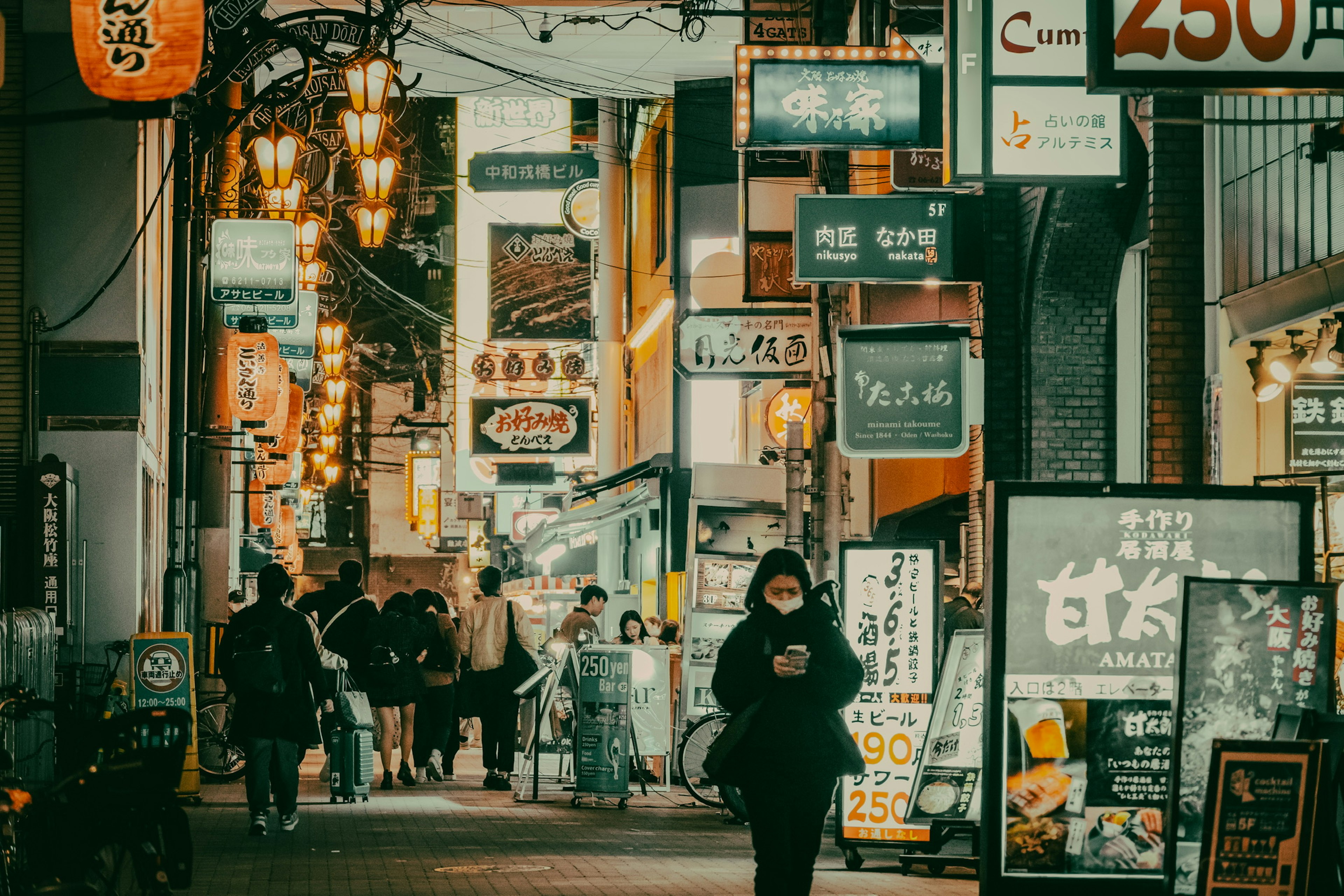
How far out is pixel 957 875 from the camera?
37.7ft

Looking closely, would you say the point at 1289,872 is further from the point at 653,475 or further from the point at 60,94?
the point at 653,475

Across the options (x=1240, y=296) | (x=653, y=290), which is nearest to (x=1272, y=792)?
(x=1240, y=296)

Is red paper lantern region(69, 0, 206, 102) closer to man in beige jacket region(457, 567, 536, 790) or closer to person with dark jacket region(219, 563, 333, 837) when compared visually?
person with dark jacket region(219, 563, 333, 837)

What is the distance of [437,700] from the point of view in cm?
1848

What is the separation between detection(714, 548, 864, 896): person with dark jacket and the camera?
309 inches

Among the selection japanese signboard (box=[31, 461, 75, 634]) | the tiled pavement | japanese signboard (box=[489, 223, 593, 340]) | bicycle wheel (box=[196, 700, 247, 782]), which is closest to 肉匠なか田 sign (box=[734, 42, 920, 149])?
the tiled pavement

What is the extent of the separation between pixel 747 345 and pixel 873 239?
3.81 metres

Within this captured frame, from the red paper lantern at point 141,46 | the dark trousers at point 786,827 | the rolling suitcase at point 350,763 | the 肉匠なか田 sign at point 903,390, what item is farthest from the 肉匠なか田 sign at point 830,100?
the dark trousers at point 786,827

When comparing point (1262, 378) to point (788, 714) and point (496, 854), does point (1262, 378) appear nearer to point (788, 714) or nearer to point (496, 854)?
point (496, 854)

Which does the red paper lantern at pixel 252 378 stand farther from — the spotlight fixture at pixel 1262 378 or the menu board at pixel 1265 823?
the menu board at pixel 1265 823

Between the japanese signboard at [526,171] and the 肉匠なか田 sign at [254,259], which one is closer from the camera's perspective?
the 肉匠なか田 sign at [254,259]

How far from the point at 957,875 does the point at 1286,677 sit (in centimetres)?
440

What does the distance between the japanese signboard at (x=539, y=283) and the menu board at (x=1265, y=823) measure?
29028 mm

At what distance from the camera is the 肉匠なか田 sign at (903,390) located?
14734 mm
